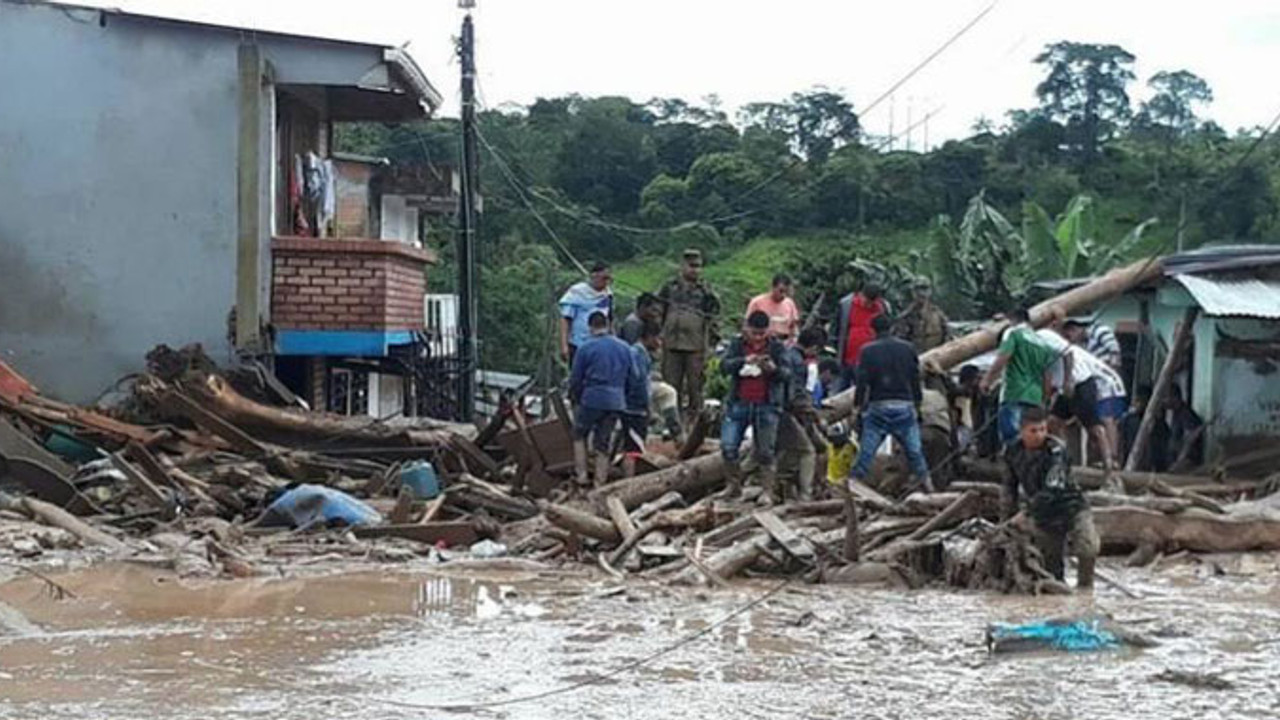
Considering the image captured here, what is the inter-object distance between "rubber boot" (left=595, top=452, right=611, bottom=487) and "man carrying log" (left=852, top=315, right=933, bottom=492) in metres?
2.20

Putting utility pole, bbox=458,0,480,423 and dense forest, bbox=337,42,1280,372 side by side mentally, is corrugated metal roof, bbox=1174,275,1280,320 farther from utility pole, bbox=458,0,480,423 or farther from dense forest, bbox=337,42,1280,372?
dense forest, bbox=337,42,1280,372

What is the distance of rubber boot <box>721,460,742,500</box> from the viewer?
14.0m

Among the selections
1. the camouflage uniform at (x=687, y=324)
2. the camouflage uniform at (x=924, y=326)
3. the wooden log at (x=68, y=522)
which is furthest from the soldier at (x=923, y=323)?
the wooden log at (x=68, y=522)

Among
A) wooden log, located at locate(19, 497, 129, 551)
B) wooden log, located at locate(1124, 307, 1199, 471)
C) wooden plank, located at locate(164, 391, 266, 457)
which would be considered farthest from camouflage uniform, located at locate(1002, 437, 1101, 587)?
wooden plank, located at locate(164, 391, 266, 457)

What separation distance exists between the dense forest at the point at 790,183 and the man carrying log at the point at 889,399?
1832 cm

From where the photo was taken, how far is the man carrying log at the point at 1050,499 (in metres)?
10.7

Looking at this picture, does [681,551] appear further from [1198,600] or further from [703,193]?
[703,193]

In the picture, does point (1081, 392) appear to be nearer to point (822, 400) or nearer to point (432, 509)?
point (822, 400)

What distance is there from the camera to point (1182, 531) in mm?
12531

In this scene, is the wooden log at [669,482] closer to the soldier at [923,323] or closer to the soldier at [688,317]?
the soldier at [688,317]

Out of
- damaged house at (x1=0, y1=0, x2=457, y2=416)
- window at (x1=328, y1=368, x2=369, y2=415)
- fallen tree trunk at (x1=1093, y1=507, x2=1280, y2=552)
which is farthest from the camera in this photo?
window at (x1=328, y1=368, x2=369, y2=415)

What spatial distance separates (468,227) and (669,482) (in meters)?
9.29

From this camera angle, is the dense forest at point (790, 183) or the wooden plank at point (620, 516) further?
the dense forest at point (790, 183)

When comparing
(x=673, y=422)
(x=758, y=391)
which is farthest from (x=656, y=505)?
(x=673, y=422)
